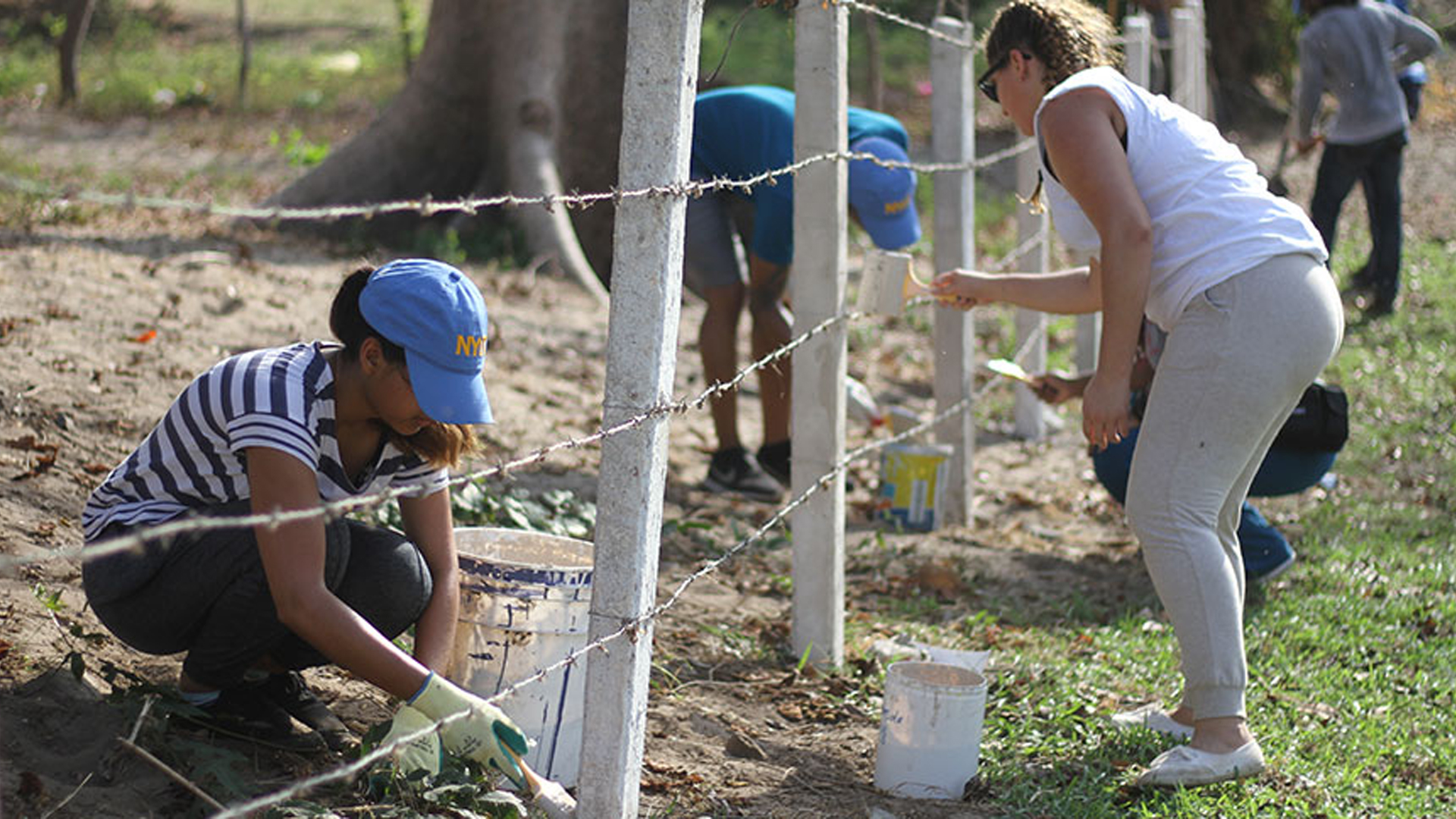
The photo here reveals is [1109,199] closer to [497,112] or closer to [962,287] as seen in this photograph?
[962,287]

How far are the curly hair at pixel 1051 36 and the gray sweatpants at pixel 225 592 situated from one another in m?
1.61

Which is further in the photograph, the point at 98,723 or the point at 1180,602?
the point at 1180,602

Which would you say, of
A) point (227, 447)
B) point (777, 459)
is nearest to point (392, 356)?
point (227, 447)

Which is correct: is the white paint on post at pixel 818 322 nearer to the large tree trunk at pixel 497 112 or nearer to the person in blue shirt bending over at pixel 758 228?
the person in blue shirt bending over at pixel 758 228

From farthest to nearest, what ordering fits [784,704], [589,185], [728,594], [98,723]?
[589,185] → [728,594] → [784,704] → [98,723]

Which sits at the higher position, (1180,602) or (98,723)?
(1180,602)

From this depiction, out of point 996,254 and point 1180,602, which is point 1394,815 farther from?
point 996,254

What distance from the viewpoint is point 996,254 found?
9.60m

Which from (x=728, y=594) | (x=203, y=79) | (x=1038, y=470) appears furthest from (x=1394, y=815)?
(x=203, y=79)

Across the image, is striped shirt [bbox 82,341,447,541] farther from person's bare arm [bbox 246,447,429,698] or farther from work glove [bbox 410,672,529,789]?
work glove [bbox 410,672,529,789]

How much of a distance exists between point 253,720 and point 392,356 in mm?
769

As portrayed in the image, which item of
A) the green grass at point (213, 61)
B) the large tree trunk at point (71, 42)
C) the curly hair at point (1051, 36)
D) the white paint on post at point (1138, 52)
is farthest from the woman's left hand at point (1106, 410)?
the green grass at point (213, 61)

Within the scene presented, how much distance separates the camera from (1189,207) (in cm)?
296

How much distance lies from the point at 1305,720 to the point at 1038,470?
2.59 m
